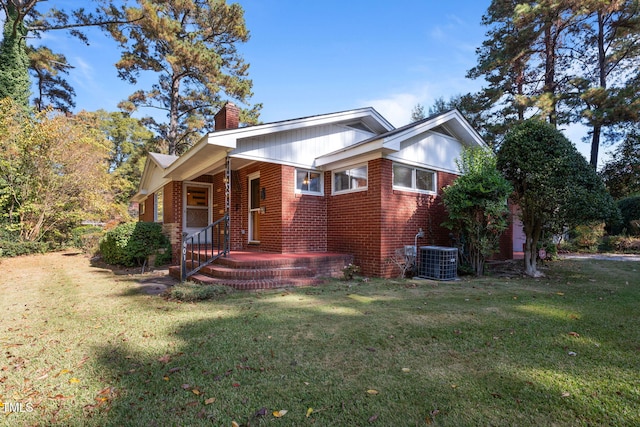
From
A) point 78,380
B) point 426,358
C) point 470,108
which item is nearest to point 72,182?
point 78,380

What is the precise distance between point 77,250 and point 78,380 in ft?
51.8

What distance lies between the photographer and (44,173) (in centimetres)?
1377

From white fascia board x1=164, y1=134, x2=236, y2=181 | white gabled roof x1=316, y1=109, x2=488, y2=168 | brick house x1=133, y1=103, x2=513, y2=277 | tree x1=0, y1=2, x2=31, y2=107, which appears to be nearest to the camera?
white fascia board x1=164, y1=134, x2=236, y2=181

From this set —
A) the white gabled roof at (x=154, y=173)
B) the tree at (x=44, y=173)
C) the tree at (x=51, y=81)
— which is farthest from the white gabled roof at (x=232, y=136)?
the tree at (x=51, y=81)

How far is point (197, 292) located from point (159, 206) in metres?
11.0

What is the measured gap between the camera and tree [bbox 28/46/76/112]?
65.4 feet

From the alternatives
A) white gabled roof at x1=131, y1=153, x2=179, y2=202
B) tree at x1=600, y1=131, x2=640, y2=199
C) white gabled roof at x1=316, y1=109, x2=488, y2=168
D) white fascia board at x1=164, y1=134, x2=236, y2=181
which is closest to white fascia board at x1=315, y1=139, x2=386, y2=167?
white gabled roof at x1=316, y1=109, x2=488, y2=168

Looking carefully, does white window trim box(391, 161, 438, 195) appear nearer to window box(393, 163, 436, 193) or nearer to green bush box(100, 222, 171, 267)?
window box(393, 163, 436, 193)

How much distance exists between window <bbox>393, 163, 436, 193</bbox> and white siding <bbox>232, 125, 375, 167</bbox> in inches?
91.9

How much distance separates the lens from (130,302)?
17.9ft

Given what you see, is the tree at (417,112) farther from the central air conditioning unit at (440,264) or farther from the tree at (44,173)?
the central air conditioning unit at (440,264)

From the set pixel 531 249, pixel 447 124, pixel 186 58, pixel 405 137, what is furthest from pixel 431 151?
pixel 186 58

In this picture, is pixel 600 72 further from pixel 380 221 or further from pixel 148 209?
pixel 148 209

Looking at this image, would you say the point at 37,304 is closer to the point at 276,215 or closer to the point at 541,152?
the point at 276,215
